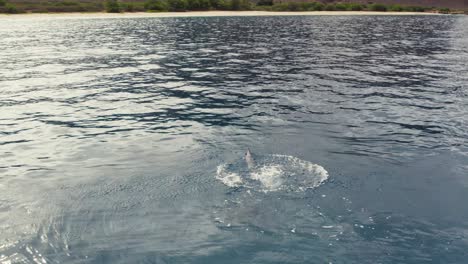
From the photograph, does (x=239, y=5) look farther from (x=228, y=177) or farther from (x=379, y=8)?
(x=228, y=177)

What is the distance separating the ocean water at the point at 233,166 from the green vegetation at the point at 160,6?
87285 mm

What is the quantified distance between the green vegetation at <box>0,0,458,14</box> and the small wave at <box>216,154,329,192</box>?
108668 millimetres

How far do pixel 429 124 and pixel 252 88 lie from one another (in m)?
12.7

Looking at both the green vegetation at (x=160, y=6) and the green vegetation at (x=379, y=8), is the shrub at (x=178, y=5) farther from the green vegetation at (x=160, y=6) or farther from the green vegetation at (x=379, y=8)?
the green vegetation at (x=379, y=8)

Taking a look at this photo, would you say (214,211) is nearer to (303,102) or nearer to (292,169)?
(292,169)

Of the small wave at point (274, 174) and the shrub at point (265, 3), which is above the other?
the shrub at point (265, 3)

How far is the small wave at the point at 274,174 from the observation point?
12.9 metres

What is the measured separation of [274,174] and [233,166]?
5.75 ft

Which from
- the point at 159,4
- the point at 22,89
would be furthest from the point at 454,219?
the point at 159,4

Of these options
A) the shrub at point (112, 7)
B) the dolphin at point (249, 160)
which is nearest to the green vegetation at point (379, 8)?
the shrub at point (112, 7)

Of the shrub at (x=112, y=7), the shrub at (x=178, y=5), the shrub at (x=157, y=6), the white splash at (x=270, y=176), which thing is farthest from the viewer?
the shrub at (x=178, y=5)

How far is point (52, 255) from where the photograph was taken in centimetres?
945

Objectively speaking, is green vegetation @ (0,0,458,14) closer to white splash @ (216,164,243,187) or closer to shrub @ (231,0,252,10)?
shrub @ (231,0,252,10)

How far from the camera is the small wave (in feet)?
42.2
